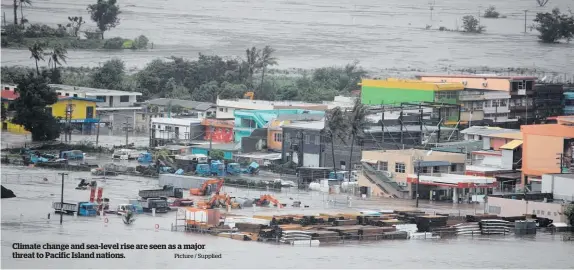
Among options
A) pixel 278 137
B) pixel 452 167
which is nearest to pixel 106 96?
pixel 278 137

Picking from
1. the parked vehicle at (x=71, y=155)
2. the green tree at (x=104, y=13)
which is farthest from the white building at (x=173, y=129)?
the green tree at (x=104, y=13)

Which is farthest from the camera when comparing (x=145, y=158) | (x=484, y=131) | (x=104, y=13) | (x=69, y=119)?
(x=104, y=13)

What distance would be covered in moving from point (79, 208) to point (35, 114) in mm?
6473

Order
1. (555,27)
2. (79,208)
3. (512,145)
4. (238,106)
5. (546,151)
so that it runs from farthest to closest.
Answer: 1. (555,27)
2. (238,106)
3. (512,145)
4. (546,151)
5. (79,208)

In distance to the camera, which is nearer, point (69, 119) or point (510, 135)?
point (510, 135)

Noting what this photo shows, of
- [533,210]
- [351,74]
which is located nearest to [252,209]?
[533,210]

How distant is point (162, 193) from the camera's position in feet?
51.6

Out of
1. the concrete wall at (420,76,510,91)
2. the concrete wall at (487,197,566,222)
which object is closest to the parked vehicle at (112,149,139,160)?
the concrete wall at (487,197,566,222)

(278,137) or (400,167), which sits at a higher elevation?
(278,137)

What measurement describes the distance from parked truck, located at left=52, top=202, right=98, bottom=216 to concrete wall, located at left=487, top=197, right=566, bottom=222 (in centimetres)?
396

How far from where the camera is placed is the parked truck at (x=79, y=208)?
14328 mm

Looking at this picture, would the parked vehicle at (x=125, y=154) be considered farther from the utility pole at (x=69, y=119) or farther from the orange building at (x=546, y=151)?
the orange building at (x=546, y=151)

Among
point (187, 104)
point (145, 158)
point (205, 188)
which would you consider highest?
point (187, 104)

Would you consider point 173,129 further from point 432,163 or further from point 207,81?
point 207,81
